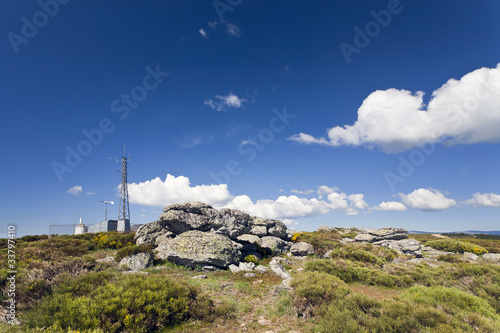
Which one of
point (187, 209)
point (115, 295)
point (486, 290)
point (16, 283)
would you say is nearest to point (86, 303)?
point (115, 295)

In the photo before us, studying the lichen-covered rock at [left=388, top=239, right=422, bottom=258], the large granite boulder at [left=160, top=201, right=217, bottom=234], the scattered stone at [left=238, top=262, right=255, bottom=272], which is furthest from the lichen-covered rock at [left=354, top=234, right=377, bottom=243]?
the large granite boulder at [left=160, top=201, right=217, bottom=234]

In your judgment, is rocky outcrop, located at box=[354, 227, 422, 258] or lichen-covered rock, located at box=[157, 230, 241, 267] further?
rocky outcrop, located at box=[354, 227, 422, 258]

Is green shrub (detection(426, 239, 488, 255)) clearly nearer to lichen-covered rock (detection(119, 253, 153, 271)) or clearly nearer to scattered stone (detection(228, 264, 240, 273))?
scattered stone (detection(228, 264, 240, 273))

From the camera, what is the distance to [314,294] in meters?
9.01

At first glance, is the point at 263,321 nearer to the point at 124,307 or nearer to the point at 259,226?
the point at 124,307

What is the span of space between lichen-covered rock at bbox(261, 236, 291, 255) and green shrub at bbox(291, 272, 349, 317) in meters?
15.6

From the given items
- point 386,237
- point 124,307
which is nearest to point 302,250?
point 386,237

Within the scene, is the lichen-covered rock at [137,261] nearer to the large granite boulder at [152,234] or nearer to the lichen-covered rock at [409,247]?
the large granite boulder at [152,234]

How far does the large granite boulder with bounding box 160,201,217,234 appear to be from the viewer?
2114 centimetres

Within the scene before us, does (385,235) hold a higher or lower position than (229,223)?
lower

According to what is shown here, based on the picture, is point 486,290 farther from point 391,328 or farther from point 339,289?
point 391,328

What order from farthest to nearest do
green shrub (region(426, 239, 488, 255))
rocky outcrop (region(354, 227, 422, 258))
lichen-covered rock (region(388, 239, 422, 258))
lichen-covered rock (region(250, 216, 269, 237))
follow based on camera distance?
rocky outcrop (region(354, 227, 422, 258))
green shrub (region(426, 239, 488, 255))
lichen-covered rock (region(388, 239, 422, 258))
lichen-covered rock (region(250, 216, 269, 237))

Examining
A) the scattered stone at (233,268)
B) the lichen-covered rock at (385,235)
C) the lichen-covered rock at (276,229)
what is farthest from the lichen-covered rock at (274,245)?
the lichen-covered rock at (385,235)

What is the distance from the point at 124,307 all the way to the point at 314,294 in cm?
709
